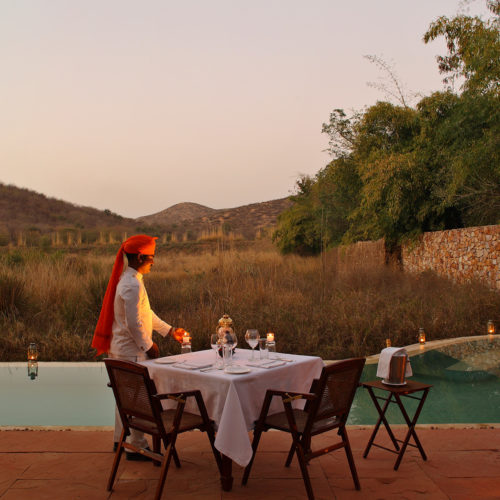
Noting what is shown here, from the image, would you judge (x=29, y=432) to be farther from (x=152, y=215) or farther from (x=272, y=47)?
(x=152, y=215)

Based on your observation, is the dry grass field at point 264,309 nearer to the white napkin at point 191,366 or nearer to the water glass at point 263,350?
the water glass at point 263,350

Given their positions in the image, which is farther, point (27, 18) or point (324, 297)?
point (27, 18)

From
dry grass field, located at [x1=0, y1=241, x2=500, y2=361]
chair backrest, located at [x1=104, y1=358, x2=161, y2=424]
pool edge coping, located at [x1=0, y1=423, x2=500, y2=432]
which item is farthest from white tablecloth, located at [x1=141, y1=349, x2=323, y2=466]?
dry grass field, located at [x1=0, y1=241, x2=500, y2=361]

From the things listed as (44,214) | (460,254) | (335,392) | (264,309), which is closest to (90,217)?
(44,214)

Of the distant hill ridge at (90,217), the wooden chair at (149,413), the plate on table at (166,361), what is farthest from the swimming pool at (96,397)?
the distant hill ridge at (90,217)

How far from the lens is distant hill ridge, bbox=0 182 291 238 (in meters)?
42.4

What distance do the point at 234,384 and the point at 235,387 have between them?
19 mm

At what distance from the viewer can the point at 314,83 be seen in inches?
584

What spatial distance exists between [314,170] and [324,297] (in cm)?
1316


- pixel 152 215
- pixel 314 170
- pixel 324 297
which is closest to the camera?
pixel 324 297

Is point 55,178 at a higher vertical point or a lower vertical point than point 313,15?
lower

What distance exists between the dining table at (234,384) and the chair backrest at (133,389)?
30 cm

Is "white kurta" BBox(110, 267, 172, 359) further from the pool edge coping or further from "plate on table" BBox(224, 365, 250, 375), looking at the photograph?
the pool edge coping

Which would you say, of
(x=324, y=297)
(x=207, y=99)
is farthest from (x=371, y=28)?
(x=324, y=297)
